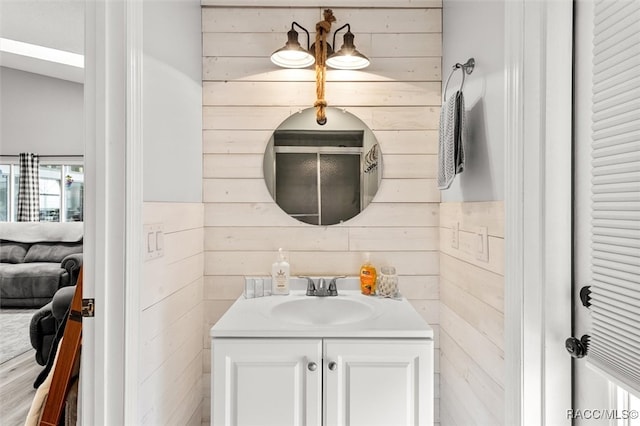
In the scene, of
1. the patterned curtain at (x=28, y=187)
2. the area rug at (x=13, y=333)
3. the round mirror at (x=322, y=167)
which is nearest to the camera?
the round mirror at (x=322, y=167)

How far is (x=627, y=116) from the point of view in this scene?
81cm

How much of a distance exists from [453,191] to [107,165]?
1316 millimetres

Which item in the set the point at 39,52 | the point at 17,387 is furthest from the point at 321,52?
the point at 39,52

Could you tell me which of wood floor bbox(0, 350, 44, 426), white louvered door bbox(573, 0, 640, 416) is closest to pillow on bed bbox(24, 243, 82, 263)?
wood floor bbox(0, 350, 44, 426)

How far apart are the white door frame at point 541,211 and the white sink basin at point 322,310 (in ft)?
2.29

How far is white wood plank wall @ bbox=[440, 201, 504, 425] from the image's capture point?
4.09 ft

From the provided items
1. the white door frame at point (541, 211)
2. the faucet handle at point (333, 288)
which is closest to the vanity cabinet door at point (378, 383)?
the white door frame at point (541, 211)

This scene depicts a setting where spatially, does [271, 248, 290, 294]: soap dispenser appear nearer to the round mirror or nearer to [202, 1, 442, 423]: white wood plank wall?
[202, 1, 442, 423]: white wood plank wall

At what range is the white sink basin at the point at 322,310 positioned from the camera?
5.54 ft

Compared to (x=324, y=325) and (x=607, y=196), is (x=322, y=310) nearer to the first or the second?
(x=324, y=325)

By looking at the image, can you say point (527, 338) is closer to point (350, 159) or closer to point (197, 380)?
point (350, 159)

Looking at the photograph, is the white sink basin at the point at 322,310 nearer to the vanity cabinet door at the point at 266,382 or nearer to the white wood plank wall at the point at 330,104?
the white wood plank wall at the point at 330,104

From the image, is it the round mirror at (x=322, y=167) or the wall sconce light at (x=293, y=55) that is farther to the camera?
the round mirror at (x=322, y=167)

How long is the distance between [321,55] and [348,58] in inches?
5.1
